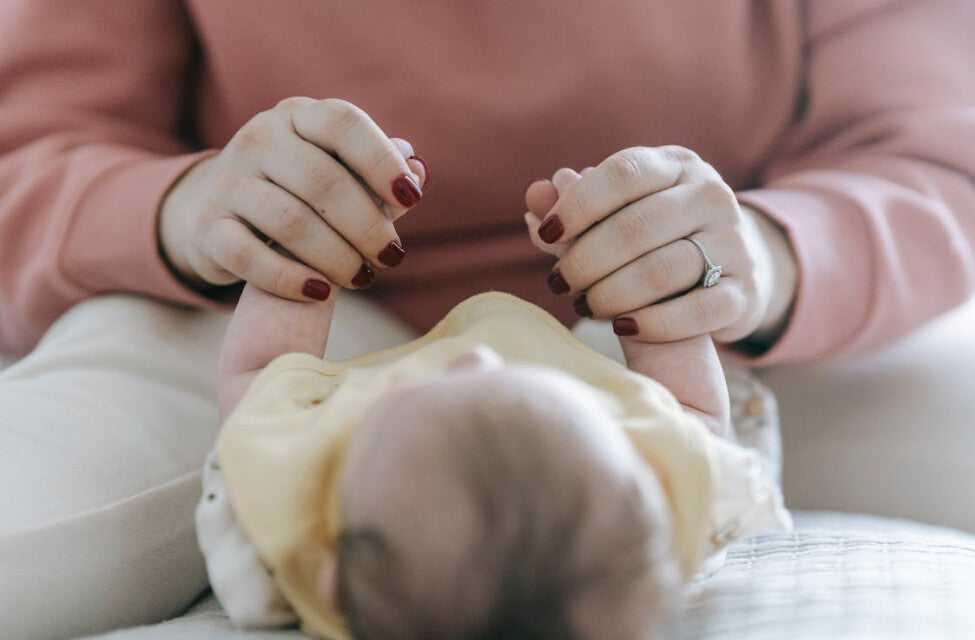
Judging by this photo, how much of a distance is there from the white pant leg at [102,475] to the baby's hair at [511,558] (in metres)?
0.23

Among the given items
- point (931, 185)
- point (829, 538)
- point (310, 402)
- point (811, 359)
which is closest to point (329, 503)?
point (310, 402)

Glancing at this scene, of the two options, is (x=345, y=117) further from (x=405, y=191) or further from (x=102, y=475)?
(x=102, y=475)

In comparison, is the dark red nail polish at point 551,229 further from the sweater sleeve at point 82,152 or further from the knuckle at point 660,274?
the sweater sleeve at point 82,152

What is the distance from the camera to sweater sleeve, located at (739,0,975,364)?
2.57 ft

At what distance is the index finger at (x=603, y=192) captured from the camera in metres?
0.60

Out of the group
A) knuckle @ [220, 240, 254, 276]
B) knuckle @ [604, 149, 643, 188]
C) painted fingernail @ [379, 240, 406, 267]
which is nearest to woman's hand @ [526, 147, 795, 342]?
knuckle @ [604, 149, 643, 188]

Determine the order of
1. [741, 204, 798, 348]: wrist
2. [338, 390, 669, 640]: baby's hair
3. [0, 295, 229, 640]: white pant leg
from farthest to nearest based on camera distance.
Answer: [741, 204, 798, 348]: wrist < [0, 295, 229, 640]: white pant leg < [338, 390, 669, 640]: baby's hair

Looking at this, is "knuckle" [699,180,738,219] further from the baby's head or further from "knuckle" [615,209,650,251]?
the baby's head

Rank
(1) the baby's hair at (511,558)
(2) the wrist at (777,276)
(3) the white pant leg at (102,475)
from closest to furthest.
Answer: (1) the baby's hair at (511,558) → (3) the white pant leg at (102,475) → (2) the wrist at (777,276)

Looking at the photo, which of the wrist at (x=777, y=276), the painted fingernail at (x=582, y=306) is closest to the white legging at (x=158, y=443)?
the wrist at (x=777, y=276)

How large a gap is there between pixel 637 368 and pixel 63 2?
67 centimetres

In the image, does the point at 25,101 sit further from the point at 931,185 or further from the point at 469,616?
the point at 931,185

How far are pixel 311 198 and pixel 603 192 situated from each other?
21 cm

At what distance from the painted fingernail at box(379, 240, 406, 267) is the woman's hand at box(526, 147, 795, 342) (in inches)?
4.0
